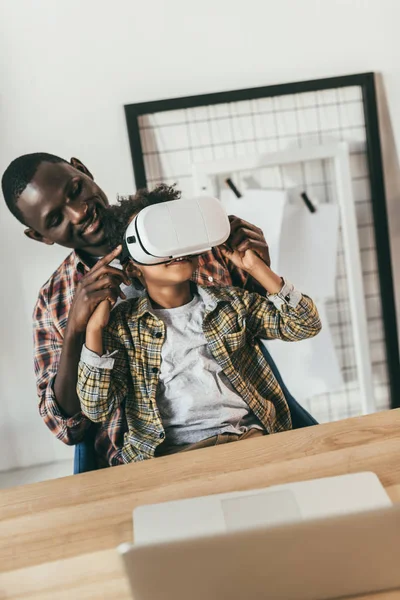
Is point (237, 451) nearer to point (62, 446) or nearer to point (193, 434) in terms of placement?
point (193, 434)

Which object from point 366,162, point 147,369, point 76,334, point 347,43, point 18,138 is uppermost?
point 347,43

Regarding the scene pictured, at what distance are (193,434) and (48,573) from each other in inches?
24.3

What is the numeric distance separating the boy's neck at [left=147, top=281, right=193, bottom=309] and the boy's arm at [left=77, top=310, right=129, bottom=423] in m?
0.14

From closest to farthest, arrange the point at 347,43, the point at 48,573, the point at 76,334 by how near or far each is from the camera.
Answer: the point at 48,573 < the point at 76,334 < the point at 347,43

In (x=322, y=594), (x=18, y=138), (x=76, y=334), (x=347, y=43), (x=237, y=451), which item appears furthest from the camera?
(x=347, y=43)

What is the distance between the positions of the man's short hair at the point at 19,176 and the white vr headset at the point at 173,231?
340mm

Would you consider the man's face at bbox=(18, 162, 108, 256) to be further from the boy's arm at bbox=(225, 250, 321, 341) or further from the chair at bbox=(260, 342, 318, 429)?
the chair at bbox=(260, 342, 318, 429)

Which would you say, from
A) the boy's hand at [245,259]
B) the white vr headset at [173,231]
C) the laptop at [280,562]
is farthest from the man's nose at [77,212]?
the laptop at [280,562]

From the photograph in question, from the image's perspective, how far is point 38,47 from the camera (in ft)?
5.64

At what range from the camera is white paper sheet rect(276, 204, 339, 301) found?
1.95 metres

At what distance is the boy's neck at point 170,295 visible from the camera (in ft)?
4.60

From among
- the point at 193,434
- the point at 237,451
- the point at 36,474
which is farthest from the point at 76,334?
the point at 36,474

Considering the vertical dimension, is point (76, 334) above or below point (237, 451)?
above

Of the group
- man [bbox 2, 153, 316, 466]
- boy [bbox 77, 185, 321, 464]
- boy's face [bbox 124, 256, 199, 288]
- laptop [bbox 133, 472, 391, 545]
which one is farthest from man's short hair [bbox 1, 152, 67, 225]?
laptop [bbox 133, 472, 391, 545]
